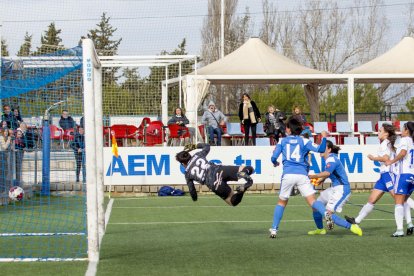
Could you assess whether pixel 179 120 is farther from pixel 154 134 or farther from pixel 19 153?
pixel 19 153

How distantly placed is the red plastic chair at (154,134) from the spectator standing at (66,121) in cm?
438

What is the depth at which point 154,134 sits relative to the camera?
91.0 feet

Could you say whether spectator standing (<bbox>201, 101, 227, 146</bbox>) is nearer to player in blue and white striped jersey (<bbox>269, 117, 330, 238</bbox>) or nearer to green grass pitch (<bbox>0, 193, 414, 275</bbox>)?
green grass pitch (<bbox>0, 193, 414, 275</bbox>)

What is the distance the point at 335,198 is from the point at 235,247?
295cm

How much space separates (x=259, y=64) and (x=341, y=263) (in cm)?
2115

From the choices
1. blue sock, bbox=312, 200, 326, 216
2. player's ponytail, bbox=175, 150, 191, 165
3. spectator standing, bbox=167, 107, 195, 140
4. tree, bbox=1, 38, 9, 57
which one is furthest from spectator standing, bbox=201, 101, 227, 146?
player's ponytail, bbox=175, 150, 191, 165

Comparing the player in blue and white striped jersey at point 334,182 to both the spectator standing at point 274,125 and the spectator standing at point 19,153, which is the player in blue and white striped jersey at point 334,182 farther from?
the spectator standing at point 274,125

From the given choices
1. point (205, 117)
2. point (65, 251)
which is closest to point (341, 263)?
point (65, 251)

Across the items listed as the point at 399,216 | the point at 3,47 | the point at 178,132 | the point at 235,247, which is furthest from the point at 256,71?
the point at 235,247

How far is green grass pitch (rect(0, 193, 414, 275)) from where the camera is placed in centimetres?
1117

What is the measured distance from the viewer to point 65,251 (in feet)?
43.3

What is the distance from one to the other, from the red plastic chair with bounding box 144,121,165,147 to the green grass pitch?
7595mm

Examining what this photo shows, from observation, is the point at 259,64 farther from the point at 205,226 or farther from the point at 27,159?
the point at 205,226

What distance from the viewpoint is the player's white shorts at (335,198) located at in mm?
15656
